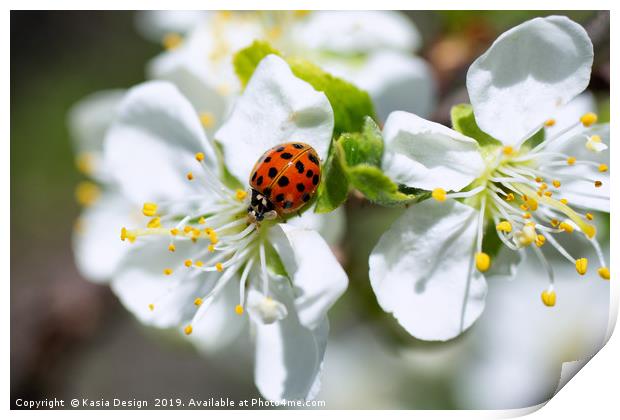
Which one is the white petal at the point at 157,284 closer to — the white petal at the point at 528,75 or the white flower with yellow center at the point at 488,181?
the white flower with yellow center at the point at 488,181

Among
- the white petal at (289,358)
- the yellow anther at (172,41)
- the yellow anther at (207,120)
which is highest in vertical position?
the yellow anther at (172,41)

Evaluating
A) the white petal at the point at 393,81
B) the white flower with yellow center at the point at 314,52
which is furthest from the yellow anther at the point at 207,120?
the white petal at the point at 393,81

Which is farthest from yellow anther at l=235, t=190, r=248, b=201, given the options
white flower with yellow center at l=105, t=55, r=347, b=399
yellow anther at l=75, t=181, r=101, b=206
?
yellow anther at l=75, t=181, r=101, b=206

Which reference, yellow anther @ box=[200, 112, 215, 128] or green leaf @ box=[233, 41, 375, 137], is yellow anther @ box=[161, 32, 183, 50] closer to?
yellow anther @ box=[200, 112, 215, 128]

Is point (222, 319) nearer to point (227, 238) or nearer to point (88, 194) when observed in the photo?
point (227, 238)

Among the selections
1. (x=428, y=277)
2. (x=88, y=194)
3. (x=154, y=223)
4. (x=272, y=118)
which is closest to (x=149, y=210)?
(x=154, y=223)

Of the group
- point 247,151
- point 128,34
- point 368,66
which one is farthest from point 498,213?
point 128,34

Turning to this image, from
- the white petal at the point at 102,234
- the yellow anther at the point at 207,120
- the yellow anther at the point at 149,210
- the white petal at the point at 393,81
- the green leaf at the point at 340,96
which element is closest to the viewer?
the green leaf at the point at 340,96
